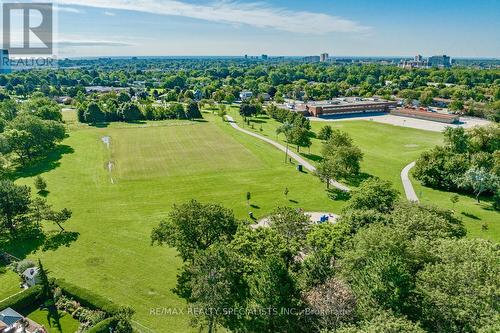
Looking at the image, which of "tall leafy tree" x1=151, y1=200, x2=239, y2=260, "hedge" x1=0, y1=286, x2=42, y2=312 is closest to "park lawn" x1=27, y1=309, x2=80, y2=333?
"hedge" x1=0, y1=286, x2=42, y2=312

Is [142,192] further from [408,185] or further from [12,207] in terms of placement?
[408,185]

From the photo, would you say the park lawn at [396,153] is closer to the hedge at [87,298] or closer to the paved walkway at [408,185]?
the paved walkway at [408,185]

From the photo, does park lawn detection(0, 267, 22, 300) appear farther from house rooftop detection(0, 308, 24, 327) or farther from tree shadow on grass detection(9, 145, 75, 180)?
tree shadow on grass detection(9, 145, 75, 180)

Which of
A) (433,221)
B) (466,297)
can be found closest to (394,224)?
(433,221)

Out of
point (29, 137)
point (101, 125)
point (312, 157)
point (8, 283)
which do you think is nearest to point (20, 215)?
point (8, 283)

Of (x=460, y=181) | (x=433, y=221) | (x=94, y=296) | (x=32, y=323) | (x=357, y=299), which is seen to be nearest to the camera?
(x=357, y=299)

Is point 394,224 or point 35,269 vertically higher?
point 394,224

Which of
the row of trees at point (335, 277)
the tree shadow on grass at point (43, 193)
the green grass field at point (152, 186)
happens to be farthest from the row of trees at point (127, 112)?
the row of trees at point (335, 277)

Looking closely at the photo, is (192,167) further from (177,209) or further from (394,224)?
(394,224)
